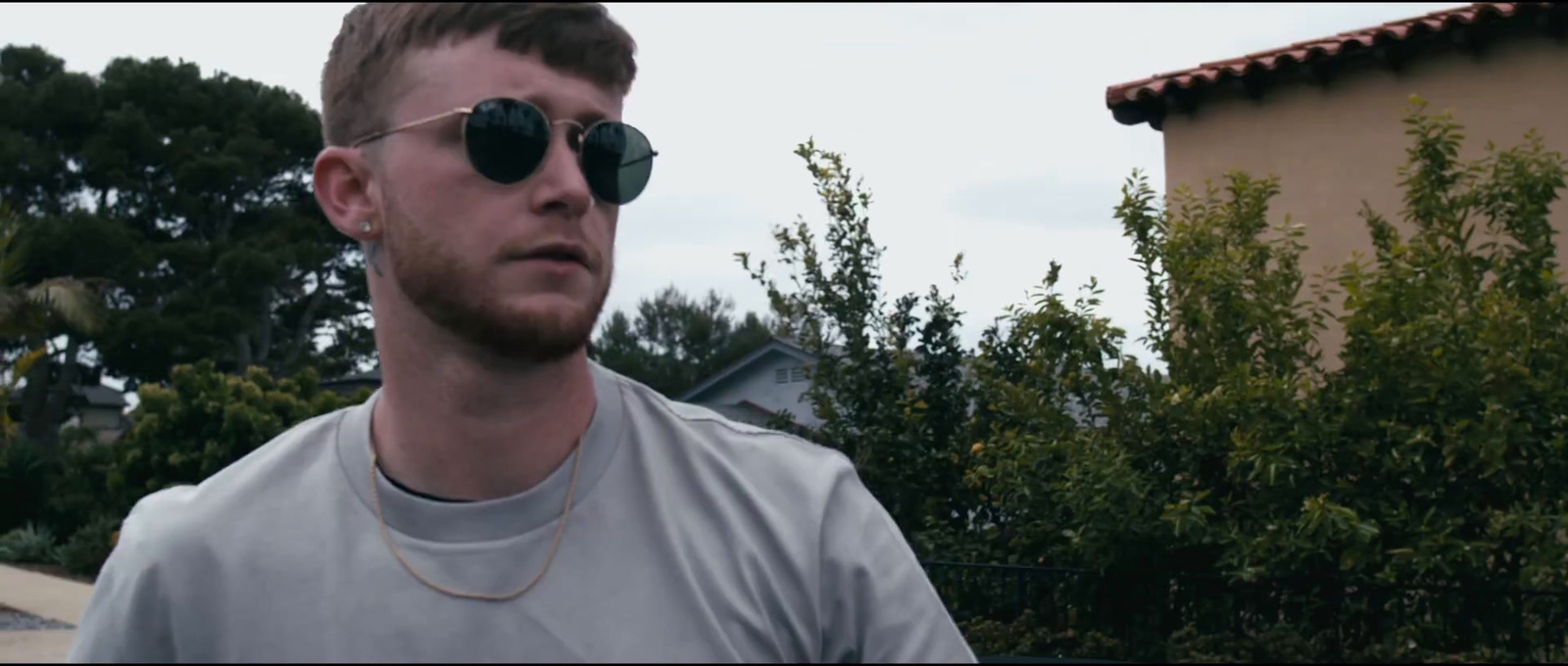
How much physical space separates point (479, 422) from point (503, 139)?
335mm

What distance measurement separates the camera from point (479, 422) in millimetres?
1711

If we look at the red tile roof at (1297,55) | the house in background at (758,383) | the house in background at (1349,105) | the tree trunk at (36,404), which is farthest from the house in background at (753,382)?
the house in background at (1349,105)

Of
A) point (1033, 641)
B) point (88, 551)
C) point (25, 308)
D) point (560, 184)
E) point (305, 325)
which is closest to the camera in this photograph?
point (560, 184)

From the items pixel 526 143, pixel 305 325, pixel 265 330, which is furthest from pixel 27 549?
pixel 305 325

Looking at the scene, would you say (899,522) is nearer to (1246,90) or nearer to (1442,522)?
(1442,522)

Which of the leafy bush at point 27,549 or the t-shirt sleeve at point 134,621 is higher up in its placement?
the t-shirt sleeve at point 134,621

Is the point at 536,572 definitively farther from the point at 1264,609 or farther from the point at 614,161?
the point at 1264,609

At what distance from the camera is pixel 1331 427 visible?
7426mm

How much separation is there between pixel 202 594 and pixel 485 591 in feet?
1.07

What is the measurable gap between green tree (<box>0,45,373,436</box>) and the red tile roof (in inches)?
1150

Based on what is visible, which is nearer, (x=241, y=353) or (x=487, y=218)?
(x=487, y=218)

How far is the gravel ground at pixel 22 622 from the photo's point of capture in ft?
38.3

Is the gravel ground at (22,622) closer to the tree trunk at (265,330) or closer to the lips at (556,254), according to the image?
the lips at (556,254)

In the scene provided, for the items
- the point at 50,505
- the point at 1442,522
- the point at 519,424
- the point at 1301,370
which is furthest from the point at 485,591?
the point at 50,505
